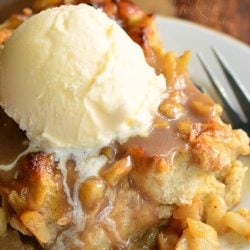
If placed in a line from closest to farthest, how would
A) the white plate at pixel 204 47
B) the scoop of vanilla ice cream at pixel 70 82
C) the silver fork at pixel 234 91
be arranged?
the scoop of vanilla ice cream at pixel 70 82
the silver fork at pixel 234 91
the white plate at pixel 204 47

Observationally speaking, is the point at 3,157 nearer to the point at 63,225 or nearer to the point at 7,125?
the point at 7,125

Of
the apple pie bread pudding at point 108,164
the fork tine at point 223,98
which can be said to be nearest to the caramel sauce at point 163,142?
the apple pie bread pudding at point 108,164

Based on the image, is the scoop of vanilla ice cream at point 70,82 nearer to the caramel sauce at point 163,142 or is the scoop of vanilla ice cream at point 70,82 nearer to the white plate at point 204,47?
the caramel sauce at point 163,142

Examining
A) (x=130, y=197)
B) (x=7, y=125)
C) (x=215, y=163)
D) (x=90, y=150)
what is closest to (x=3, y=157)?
(x=7, y=125)

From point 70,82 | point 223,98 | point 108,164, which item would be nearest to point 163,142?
point 108,164

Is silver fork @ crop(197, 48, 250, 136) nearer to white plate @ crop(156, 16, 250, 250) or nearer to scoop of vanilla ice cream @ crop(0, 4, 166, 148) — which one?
white plate @ crop(156, 16, 250, 250)

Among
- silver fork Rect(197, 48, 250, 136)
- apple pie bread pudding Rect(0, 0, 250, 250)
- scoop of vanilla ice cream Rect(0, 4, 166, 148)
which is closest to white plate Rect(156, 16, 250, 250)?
silver fork Rect(197, 48, 250, 136)
